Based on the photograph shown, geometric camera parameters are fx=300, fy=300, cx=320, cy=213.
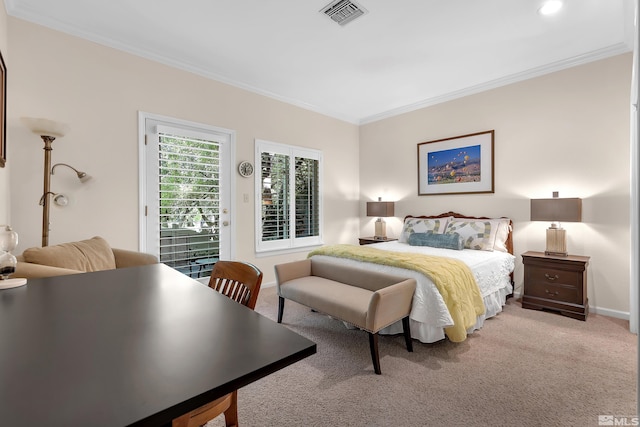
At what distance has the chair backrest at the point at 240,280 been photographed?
1.38m

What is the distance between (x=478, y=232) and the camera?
3840 millimetres

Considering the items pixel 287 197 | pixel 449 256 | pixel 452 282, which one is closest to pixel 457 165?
pixel 449 256

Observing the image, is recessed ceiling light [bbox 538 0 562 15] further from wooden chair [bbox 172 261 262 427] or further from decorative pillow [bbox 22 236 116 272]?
decorative pillow [bbox 22 236 116 272]

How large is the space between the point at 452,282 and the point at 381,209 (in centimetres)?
266

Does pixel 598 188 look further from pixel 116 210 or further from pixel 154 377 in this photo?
pixel 116 210

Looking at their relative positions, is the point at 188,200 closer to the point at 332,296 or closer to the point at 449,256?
the point at 332,296

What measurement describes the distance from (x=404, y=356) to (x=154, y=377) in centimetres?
226

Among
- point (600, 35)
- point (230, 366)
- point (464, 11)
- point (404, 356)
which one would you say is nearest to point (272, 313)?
point (404, 356)

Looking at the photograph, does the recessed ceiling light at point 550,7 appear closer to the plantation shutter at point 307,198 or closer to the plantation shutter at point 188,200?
the plantation shutter at point 307,198

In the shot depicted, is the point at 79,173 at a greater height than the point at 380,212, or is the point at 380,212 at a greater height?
the point at 79,173

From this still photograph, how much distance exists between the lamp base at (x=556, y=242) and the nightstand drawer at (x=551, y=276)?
22cm

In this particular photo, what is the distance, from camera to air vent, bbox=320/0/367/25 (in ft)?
8.30

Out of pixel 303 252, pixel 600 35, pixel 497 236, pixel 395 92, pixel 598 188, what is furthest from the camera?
pixel 303 252

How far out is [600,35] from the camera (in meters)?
3.00
